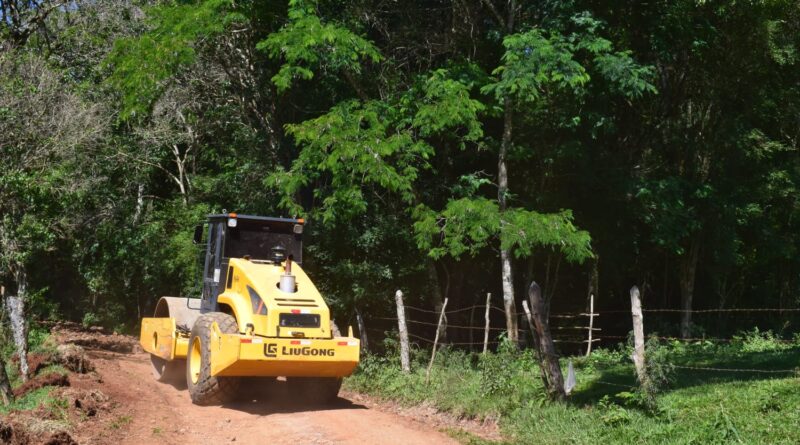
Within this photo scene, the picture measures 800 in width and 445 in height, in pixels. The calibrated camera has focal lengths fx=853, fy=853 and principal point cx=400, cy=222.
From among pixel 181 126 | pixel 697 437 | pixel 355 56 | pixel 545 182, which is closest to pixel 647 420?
pixel 697 437

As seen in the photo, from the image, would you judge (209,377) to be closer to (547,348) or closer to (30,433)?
(30,433)

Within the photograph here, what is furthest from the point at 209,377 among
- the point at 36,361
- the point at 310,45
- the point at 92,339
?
the point at 92,339

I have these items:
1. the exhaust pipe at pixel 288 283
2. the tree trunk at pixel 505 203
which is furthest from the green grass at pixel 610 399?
the exhaust pipe at pixel 288 283

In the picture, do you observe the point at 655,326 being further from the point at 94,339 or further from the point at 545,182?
the point at 94,339

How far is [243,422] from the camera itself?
1076 centimetres

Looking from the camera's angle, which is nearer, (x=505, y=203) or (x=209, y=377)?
(x=209, y=377)

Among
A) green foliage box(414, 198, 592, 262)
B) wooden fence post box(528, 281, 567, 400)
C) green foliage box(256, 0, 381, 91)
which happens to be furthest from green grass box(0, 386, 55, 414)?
green foliage box(414, 198, 592, 262)

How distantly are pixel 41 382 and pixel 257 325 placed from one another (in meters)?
3.13

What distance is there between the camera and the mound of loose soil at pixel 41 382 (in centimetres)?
1163

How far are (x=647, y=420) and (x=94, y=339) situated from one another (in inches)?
664

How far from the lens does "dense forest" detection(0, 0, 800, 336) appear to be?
16.7 metres

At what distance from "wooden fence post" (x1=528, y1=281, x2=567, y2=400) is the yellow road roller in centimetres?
247

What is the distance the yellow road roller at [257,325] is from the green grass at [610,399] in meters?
1.87

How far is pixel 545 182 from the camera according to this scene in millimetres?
20719
